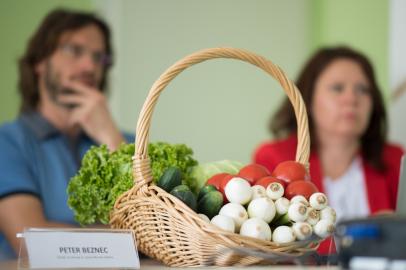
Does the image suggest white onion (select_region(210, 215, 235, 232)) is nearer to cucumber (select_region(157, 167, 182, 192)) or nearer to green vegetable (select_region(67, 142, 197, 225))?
cucumber (select_region(157, 167, 182, 192))

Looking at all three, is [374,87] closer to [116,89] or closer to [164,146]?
[116,89]

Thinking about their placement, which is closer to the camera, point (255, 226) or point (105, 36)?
point (255, 226)

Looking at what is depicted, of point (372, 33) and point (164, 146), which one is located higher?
point (372, 33)

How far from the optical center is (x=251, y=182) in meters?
1.03

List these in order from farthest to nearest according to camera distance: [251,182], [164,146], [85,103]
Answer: [85,103] < [164,146] < [251,182]

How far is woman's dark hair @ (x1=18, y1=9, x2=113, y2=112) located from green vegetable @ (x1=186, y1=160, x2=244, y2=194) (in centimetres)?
133

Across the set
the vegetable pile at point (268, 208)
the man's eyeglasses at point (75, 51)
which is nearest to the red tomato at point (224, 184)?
the vegetable pile at point (268, 208)

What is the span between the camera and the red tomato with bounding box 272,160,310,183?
1.04 m

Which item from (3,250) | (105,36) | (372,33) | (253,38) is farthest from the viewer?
(253,38)

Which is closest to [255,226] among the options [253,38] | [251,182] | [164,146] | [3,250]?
[251,182]

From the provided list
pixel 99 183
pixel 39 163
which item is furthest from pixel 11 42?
pixel 99 183

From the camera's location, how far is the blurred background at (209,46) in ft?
9.28

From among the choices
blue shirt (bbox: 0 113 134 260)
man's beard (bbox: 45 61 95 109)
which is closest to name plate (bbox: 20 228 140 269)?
blue shirt (bbox: 0 113 134 260)

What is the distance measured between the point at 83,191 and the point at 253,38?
7.08ft
